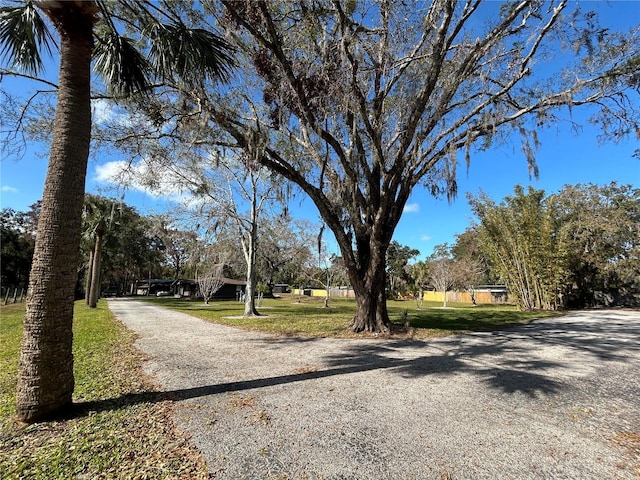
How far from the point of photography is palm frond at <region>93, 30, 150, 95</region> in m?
4.20

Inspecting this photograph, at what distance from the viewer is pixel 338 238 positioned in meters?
8.87

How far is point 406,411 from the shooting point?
332 centimetres

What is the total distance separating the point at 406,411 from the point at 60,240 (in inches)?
153

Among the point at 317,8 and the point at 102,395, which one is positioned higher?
the point at 317,8

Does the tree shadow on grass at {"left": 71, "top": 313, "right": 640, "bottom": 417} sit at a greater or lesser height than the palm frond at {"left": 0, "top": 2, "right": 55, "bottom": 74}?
lesser

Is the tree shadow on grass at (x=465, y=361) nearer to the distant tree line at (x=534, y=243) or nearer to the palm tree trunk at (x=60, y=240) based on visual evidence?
the palm tree trunk at (x=60, y=240)

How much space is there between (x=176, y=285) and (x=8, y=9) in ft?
143

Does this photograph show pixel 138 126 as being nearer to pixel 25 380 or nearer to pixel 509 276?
pixel 25 380

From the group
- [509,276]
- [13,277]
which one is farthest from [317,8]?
[13,277]

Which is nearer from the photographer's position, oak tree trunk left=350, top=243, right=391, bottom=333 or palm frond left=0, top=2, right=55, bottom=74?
palm frond left=0, top=2, right=55, bottom=74

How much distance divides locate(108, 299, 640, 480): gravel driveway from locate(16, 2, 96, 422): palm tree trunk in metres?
1.24


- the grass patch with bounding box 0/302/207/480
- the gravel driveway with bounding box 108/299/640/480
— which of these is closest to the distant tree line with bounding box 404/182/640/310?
the gravel driveway with bounding box 108/299/640/480

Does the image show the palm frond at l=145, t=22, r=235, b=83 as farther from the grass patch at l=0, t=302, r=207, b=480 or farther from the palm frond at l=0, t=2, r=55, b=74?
the grass patch at l=0, t=302, r=207, b=480

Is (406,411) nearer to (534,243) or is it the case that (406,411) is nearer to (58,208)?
(58,208)
